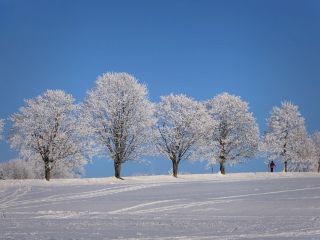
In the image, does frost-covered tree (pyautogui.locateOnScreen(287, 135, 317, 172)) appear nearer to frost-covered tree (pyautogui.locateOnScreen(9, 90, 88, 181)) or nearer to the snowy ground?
frost-covered tree (pyautogui.locateOnScreen(9, 90, 88, 181))

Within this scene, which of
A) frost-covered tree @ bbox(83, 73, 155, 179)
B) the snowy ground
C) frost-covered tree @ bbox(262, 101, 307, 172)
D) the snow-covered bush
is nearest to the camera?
the snowy ground

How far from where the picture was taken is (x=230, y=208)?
2044cm

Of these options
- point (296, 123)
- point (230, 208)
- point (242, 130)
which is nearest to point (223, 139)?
point (242, 130)

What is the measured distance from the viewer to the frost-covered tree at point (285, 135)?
7238 cm

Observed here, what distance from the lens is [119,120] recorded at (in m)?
51.6

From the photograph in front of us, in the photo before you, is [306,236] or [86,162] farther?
[86,162]

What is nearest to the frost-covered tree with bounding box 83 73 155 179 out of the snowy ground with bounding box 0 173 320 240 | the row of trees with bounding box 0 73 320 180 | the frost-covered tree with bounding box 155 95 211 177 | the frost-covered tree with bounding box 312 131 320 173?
the row of trees with bounding box 0 73 320 180

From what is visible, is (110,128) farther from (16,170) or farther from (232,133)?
(16,170)

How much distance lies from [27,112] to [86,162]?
8637 millimetres

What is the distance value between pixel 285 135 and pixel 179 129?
77.6 ft

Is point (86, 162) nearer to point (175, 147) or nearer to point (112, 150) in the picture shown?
point (112, 150)

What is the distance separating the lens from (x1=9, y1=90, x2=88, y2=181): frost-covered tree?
4950 centimetres

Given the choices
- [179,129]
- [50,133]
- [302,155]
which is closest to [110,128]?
[50,133]

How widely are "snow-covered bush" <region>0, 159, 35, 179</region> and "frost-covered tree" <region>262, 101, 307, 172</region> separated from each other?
133 ft
